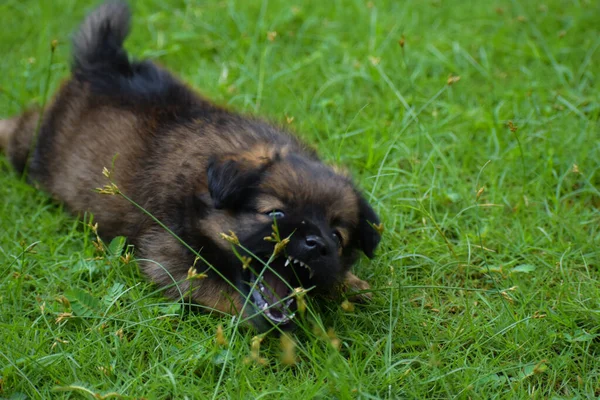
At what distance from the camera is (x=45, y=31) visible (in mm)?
5562

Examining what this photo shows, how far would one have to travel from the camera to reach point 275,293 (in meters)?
2.95

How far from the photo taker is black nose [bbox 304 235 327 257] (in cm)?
285

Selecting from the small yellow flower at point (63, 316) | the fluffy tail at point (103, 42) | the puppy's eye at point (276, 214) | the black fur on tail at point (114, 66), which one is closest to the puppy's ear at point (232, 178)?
the puppy's eye at point (276, 214)

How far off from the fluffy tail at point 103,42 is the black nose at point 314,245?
73.4 inches

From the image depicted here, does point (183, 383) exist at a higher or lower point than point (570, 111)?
lower

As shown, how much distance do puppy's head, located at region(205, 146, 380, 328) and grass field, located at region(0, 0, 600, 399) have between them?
22cm

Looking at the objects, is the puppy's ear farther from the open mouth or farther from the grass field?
the grass field

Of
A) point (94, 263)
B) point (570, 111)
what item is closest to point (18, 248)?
point (94, 263)

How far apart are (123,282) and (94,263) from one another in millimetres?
206

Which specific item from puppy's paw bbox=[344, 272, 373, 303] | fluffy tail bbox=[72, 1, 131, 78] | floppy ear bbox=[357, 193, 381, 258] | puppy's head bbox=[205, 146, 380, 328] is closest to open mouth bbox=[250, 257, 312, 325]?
puppy's head bbox=[205, 146, 380, 328]

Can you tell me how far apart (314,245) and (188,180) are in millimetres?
836

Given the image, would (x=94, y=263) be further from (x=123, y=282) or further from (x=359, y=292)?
(x=359, y=292)

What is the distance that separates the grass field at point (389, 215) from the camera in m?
2.88

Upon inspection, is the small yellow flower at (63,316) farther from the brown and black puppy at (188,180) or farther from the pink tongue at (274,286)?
the pink tongue at (274,286)
